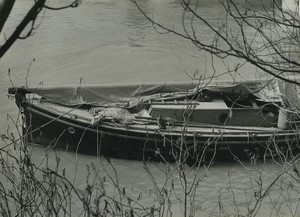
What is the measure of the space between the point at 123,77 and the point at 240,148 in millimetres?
8544

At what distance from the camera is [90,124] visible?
10438 millimetres

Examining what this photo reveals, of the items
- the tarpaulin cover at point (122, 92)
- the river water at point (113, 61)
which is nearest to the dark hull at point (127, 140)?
the river water at point (113, 61)

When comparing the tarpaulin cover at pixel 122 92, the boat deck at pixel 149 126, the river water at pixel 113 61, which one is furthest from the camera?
the tarpaulin cover at pixel 122 92

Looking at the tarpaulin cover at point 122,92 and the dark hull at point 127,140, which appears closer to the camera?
the dark hull at point 127,140

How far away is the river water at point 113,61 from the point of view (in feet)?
34.9

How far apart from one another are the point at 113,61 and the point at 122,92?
366 inches

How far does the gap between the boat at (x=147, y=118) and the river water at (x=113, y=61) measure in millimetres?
507

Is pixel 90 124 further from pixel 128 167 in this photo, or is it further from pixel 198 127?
pixel 198 127

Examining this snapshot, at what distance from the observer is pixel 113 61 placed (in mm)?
20609

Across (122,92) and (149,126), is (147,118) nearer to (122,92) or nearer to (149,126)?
(149,126)

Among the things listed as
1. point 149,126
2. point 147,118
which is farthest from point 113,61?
point 149,126

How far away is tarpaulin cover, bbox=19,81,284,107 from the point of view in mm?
11180

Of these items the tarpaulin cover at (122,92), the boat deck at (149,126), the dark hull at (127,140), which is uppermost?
the tarpaulin cover at (122,92)

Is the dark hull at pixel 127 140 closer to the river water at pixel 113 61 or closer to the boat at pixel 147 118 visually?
the boat at pixel 147 118
